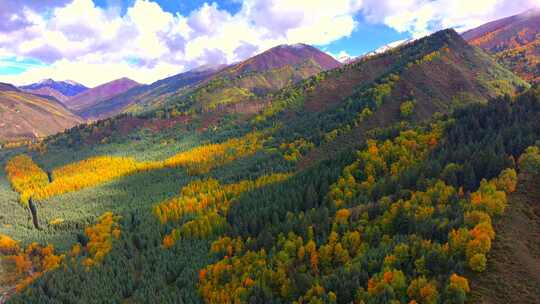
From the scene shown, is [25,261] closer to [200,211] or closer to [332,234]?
[200,211]

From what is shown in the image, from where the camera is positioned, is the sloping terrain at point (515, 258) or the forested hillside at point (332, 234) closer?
the sloping terrain at point (515, 258)

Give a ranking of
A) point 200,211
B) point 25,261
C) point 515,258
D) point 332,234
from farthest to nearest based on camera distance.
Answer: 1. point 200,211
2. point 25,261
3. point 332,234
4. point 515,258

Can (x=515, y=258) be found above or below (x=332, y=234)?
above

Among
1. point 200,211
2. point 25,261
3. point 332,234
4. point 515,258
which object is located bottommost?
point 25,261

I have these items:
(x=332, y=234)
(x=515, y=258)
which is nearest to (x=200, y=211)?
(x=332, y=234)

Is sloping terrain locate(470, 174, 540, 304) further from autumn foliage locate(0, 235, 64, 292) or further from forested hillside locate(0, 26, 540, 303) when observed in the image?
autumn foliage locate(0, 235, 64, 292)

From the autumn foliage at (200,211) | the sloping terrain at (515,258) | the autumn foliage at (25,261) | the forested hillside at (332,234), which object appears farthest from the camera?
the autumn foliage at (200,211)

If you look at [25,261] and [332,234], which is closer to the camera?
[332,234]

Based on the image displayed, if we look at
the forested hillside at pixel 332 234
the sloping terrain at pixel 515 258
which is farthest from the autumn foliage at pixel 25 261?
the sloping terrain at pixel 515 258

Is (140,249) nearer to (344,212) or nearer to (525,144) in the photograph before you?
(344,212)

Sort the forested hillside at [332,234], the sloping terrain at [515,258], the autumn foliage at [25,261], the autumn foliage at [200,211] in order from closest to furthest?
the sloping terrain at [515,258] → the forested hillside at [332,234] → the autumn foliage at [25,261] → the autumn foliage at [200,211]

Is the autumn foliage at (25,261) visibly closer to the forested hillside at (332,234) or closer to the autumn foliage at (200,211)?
the forested hillside at (332,234)
